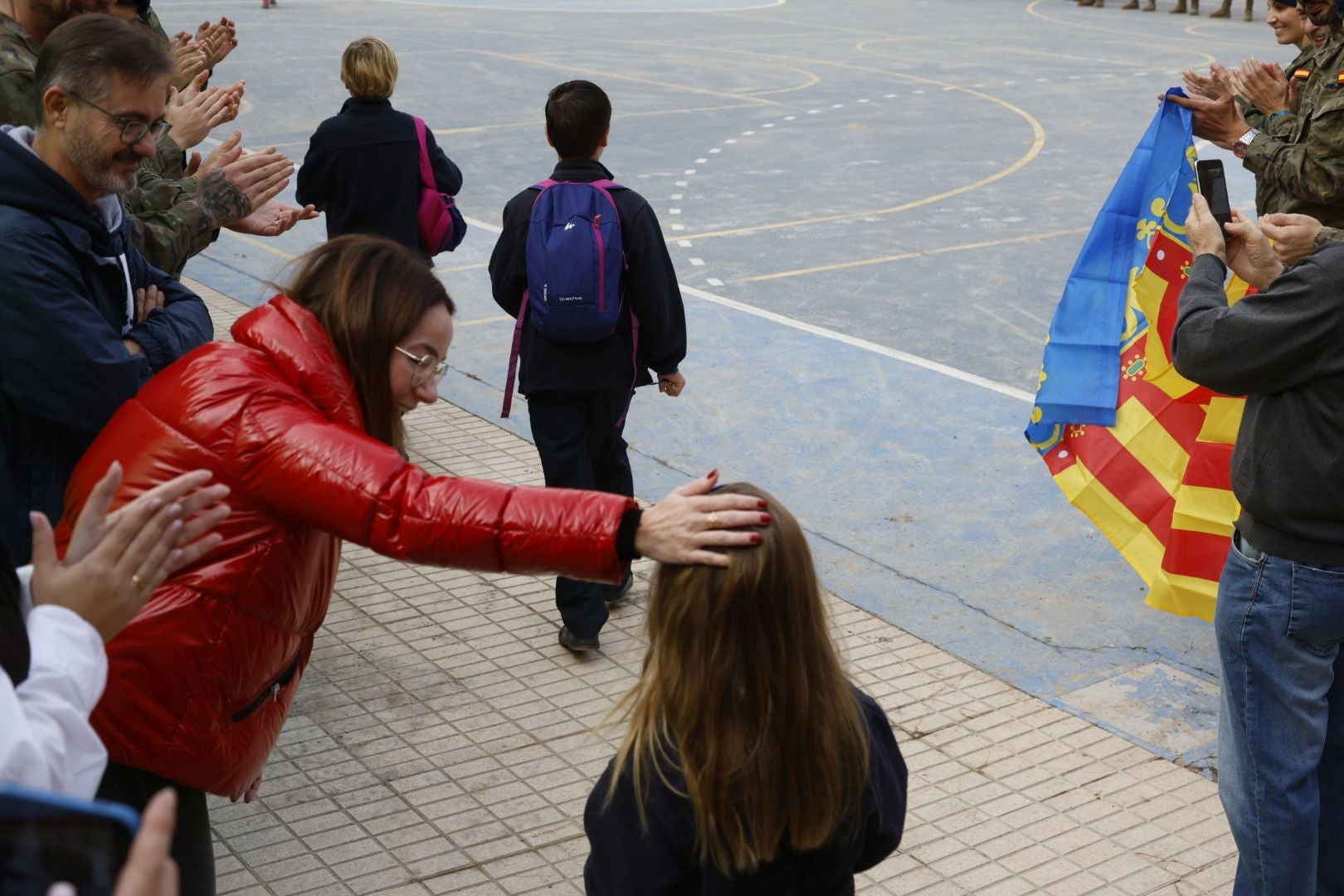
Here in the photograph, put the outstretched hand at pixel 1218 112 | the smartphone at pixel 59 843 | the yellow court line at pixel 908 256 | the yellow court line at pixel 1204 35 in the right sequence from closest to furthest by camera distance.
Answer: the smartphone at pixel 59 843 → the outstretched hand at pixel 1218 112 → the yellow court line at pixel 908 256 → the yellow court line at pixel 1204 35

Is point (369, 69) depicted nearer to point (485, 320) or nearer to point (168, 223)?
point (168, 223)

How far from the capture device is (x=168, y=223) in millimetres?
4336

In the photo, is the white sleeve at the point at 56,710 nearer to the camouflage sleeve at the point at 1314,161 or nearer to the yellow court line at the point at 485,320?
the camouflage sleeve at the point at 1314,161

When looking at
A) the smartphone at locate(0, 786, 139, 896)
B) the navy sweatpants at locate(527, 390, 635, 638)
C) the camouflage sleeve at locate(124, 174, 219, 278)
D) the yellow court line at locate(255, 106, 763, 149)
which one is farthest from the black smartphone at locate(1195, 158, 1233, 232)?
the yellow court line at locate(255, 106, 763, 149)

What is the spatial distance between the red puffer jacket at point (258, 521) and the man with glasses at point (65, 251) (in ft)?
1.40

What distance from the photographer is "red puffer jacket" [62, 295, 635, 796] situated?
2666mm

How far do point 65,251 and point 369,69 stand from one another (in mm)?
3842

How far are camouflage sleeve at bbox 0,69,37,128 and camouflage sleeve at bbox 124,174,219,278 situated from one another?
1.30 feet

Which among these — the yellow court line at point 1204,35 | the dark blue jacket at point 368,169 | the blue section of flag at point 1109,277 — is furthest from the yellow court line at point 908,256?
the yellow court line at point 1204,35

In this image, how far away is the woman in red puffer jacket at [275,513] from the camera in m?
2.67

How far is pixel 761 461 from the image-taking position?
24.2 ft

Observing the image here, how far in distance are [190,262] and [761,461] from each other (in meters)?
6.21

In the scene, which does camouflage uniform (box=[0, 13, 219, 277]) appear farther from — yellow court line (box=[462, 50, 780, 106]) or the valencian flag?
yellow court line (box=[462, 50, 780, 106])

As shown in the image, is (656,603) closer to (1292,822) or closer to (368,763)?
(1292,822)
